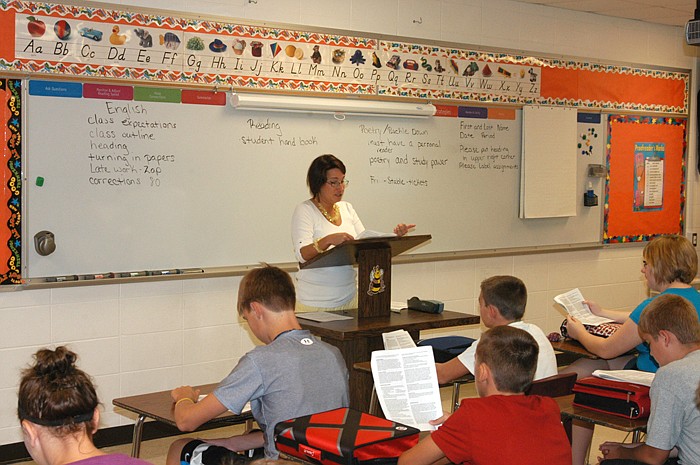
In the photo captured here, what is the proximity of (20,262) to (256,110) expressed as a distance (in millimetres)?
1653

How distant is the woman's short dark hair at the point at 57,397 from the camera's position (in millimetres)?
1952

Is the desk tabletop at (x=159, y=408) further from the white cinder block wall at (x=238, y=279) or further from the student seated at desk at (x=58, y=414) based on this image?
the white cinder block wall at (x=238, y=279)

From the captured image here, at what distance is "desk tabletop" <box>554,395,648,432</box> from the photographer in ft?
10.0

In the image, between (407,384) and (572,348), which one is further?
(572,348)

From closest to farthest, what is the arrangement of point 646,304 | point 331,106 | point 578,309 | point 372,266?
point 646,304 < point 372,266 < point 578,309 < point 331,106

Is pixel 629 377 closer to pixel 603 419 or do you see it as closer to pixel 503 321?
pixel 603 419

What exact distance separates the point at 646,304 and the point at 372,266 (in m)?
1.36

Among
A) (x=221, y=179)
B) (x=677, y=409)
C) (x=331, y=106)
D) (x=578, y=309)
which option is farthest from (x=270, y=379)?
(x=331, y=106)

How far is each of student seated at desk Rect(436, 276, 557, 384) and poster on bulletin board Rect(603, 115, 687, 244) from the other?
13.1 ft

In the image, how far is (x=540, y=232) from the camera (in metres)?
6.88

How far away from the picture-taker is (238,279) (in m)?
5.32

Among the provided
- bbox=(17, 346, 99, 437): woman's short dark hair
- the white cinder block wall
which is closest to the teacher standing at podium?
the white cinder block wall

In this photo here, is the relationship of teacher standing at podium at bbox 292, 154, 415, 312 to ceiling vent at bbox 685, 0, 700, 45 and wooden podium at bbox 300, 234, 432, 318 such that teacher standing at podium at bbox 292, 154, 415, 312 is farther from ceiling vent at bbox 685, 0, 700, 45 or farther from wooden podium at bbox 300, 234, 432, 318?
ceiling vent at bbox 685, 0, 700, 45

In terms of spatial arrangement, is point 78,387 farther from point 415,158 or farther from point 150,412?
point 415,158
